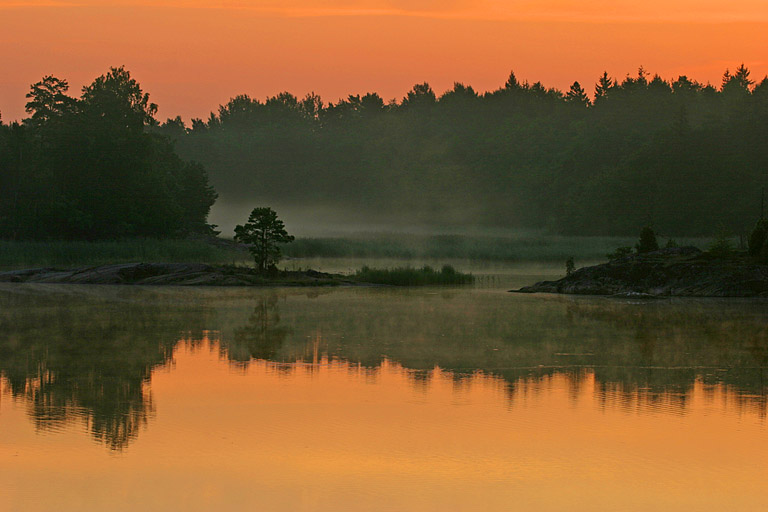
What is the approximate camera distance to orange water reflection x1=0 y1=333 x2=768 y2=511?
754 cm

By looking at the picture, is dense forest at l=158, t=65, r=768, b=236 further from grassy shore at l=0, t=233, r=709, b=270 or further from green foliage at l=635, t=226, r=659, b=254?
green foliage at l=635, t=226, r=659, b=254

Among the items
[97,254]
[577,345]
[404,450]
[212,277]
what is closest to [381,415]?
[404,450]

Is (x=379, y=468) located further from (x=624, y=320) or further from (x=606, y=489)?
(x=624, y=320)

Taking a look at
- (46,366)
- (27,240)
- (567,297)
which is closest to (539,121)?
(27,240)

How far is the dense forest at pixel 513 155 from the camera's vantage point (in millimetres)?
103750

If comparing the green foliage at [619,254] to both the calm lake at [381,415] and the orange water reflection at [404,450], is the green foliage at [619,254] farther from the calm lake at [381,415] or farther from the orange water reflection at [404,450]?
the orange water reflection at [404,450]

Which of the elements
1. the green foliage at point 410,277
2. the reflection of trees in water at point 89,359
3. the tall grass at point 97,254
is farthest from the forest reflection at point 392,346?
the tall grass at point 97,254

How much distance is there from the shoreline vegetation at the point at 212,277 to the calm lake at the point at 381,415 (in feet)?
46.6

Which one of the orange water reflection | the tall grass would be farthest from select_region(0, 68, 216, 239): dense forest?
the orange water reflection

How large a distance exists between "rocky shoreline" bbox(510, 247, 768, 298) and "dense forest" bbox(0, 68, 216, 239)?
33761 millimetres

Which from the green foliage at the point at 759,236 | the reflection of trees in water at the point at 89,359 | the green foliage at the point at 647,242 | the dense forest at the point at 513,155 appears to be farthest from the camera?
the dense forest at the point at 513,155

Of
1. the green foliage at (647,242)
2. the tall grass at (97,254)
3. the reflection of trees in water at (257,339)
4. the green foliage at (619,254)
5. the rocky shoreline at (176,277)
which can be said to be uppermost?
the green foliage at (647,242)

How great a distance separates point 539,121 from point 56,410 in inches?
5836

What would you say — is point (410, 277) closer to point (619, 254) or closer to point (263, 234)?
point (263, 234)
